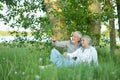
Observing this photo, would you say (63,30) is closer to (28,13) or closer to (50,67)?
(28,13)

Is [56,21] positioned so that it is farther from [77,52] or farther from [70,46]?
[77,52]

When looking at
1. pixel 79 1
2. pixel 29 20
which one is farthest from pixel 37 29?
pixel 79 1

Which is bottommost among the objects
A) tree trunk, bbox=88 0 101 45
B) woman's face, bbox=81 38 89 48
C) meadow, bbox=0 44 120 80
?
meadow, bbox=0 44 120 80

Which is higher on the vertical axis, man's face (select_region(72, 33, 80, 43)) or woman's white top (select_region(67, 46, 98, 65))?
man's face (select_region(72, 33, 80, 43))

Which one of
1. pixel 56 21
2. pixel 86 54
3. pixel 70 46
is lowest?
pixel 86 54

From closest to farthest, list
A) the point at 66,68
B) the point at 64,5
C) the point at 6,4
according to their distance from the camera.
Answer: the point at 66,68, the point at 64,5, the point at 6,4

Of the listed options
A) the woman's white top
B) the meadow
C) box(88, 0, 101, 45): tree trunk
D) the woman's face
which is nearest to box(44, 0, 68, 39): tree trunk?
box(88, 0, 101, 45): tree trunk

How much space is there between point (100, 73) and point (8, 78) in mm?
1568

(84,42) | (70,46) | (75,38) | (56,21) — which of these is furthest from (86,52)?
(56,21)

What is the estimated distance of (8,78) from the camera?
5.83 meters

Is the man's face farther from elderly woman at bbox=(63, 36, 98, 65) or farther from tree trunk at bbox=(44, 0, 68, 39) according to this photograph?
tree trunk at bbox=(44, 0, 68, 39)

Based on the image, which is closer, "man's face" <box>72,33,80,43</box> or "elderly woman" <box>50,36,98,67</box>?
"elderly woman" <box>50,36,98,67</box>

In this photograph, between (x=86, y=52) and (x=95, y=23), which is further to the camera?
(x=95, y=23)

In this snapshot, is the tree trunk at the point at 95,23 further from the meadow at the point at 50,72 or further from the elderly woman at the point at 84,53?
the meadow at the point at 50,72
